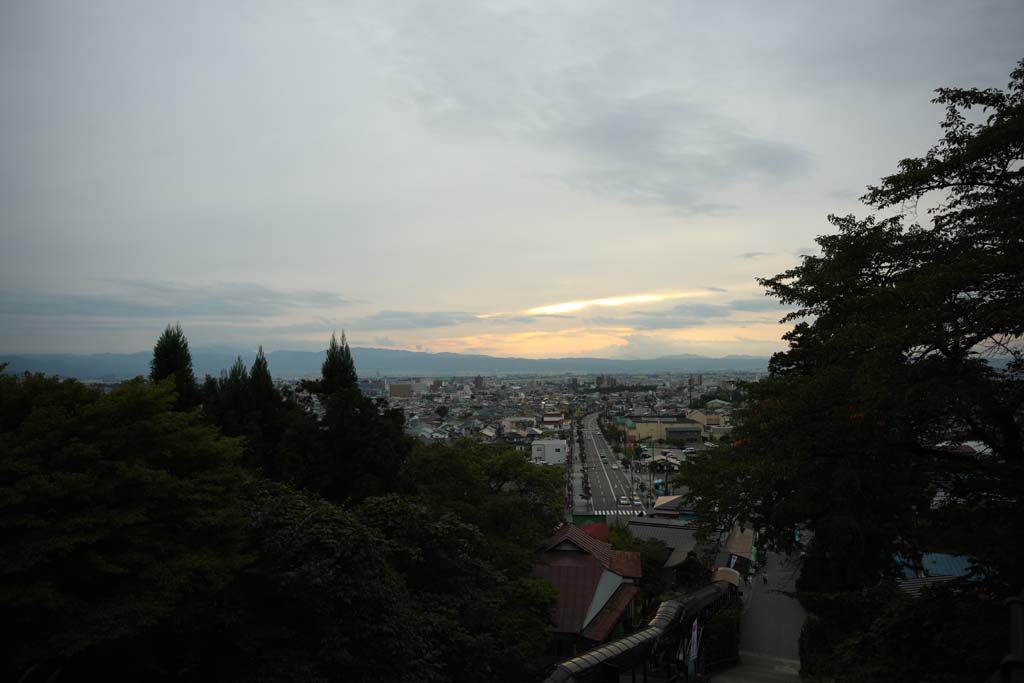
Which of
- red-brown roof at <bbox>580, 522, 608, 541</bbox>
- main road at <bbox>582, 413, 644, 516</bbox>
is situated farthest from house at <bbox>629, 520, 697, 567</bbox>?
main road at <bbox>582, 413, 644, 516</bbox>

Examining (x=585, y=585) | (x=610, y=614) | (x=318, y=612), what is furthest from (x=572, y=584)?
(x=318, y=612)

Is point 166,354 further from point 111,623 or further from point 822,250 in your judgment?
point 822,250

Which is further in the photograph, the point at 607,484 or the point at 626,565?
the point at 607,484

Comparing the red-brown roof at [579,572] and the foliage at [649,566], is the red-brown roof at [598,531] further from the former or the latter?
the red-brown roof at [579,572]

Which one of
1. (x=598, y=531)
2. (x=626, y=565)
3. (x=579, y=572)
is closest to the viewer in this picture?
(x=579, y=572)

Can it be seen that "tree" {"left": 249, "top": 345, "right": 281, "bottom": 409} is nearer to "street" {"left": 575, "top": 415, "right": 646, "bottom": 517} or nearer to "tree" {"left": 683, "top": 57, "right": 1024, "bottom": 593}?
"tree" {"left": 683, "top": 57, "right": 1024, "bottom": 593}

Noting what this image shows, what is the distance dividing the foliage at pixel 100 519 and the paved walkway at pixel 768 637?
9127mm

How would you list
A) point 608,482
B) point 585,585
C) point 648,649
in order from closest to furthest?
point 648,649 → point 585,585 → point 608,482

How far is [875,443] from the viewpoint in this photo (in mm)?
5965

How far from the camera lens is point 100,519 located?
543 cm

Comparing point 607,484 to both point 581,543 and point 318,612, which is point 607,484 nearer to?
point 581,543

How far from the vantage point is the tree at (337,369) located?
19859 mm

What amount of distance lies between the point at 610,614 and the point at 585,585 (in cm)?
87

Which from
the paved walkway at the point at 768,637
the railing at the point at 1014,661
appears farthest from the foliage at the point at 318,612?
the paved walkway at the point at 768,637
